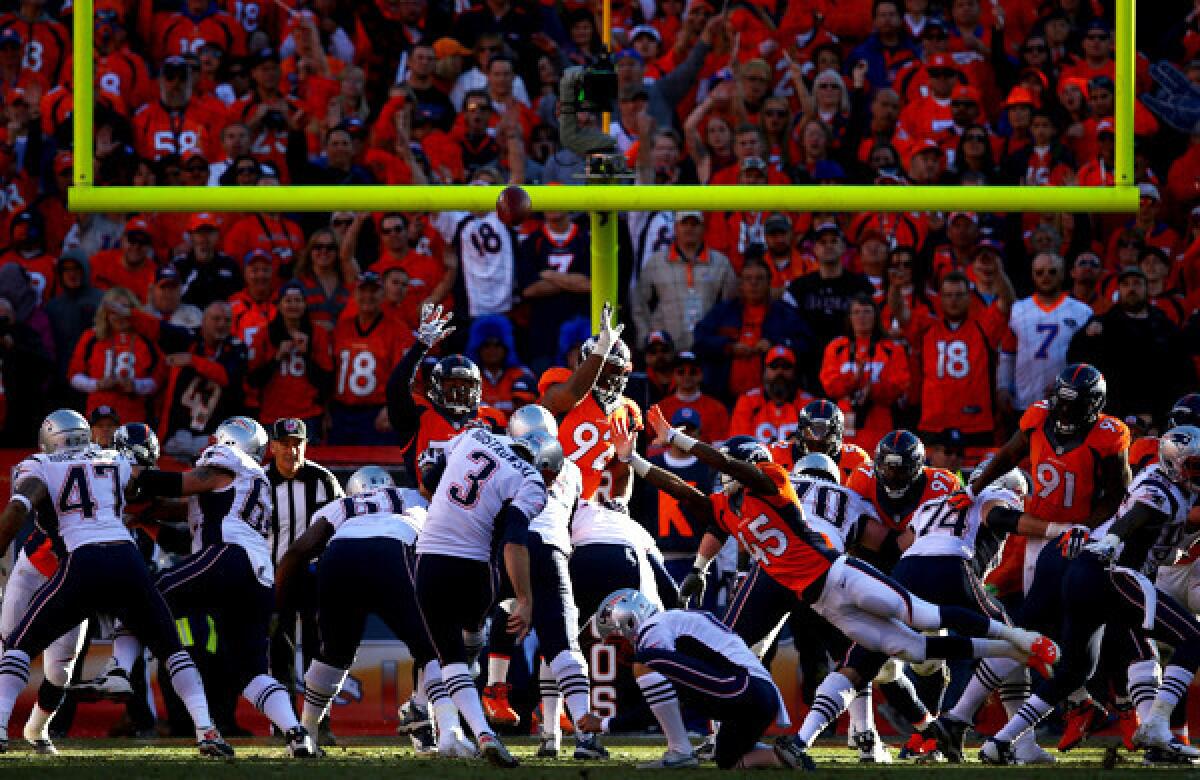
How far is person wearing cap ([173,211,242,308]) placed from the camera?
14.8 metres

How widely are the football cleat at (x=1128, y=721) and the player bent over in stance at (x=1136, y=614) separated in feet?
2.19

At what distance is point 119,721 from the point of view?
39.9 ft

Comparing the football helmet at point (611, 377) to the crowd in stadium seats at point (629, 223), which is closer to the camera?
the football helmet at point (611, 377)

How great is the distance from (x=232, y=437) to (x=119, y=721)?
196 cm

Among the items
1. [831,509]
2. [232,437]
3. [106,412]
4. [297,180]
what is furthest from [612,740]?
[297,180]

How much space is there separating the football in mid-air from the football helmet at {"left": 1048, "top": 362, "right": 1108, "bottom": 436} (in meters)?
2.89

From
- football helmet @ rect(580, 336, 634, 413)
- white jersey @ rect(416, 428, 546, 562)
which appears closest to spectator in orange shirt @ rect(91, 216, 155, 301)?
football helmet @ rect(580, 336, 634, 413)

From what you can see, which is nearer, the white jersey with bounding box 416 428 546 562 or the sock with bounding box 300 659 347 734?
the white jersey with bounding box 416 428 546 562

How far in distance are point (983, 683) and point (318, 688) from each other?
317 centimetres

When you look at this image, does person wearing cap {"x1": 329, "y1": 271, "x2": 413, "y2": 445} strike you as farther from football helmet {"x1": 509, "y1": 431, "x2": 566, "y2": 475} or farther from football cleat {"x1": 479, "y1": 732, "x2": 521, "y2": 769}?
football cleat {"x1": 479, "y1": 732, "x2": 521, "y2": 769}

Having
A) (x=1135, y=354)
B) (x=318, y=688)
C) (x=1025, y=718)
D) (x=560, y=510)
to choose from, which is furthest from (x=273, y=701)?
(x=1135, y=354)

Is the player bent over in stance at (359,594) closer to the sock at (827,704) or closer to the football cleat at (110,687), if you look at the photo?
the football cleat at (110,687)

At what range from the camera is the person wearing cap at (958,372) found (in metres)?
13.4

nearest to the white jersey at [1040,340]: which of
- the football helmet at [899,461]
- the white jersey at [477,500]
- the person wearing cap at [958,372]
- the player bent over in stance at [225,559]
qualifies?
the person wearing cap at [958,372]
